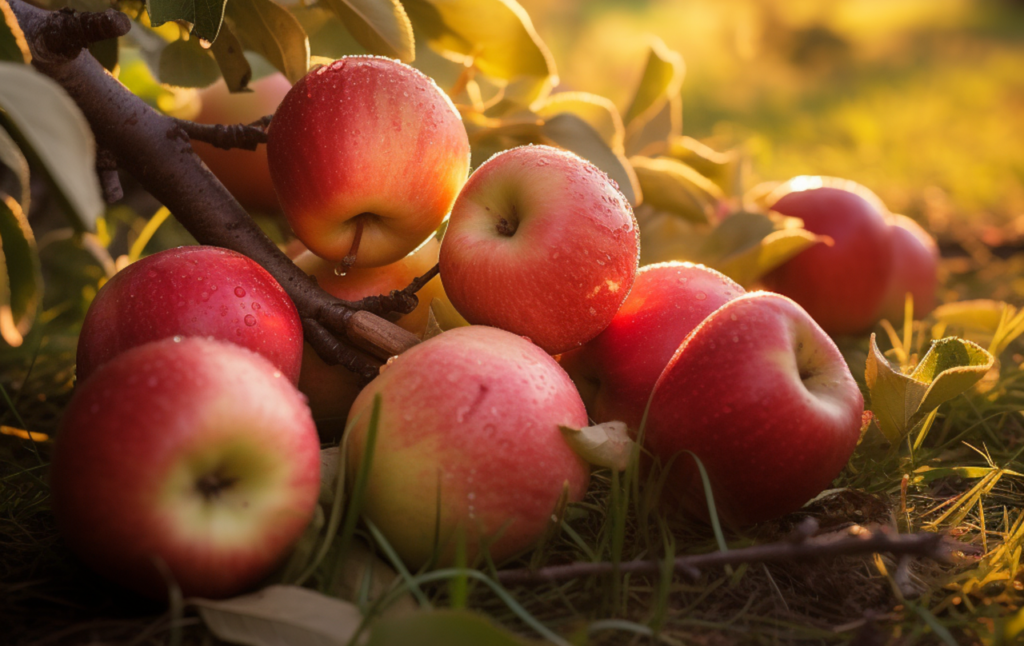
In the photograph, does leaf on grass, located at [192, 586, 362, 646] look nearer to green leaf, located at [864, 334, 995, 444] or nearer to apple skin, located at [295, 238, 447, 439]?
apple skin, located at [295, 238, 447, 439]

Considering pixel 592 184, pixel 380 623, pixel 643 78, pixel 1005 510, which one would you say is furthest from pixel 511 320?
pixel 643 78

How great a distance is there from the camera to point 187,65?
1.12m

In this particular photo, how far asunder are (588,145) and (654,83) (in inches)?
19.2

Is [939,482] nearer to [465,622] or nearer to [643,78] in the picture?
[465,622]

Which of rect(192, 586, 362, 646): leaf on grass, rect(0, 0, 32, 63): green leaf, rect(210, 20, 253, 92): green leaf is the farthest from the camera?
rect(210, 20, 253, 92): green leaf

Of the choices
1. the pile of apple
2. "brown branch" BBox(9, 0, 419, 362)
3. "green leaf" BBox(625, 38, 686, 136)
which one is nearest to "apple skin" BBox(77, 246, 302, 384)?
the pile of apple

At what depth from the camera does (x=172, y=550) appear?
599 mm

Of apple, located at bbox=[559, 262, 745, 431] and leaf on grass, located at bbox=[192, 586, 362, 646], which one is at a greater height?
apple, located at bbox=[559, 262, 745, 431]

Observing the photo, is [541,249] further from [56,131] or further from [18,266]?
[18,266]

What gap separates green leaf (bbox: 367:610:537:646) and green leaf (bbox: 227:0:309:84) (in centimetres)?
77

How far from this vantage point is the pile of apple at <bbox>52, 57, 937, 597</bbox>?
611mm

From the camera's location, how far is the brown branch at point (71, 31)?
2.81 feet

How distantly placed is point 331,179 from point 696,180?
747 millimetres

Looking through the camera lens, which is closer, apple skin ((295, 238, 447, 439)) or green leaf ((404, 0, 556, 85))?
apple skin ((295, 238, 447, 439))
